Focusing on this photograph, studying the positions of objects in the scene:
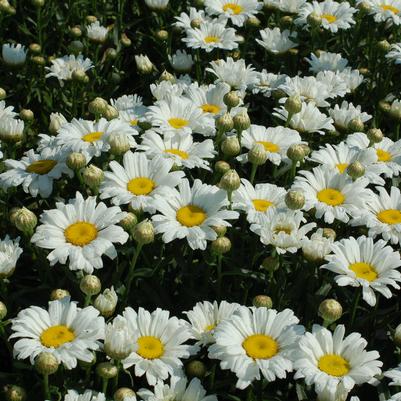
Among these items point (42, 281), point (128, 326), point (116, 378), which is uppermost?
point (128, 326)

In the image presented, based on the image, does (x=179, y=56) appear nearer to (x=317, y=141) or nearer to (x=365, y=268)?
(x=317, y=141)

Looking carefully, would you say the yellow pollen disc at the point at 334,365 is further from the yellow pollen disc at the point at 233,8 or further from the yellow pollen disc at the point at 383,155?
the yellow pollen disc at the point at 233,8

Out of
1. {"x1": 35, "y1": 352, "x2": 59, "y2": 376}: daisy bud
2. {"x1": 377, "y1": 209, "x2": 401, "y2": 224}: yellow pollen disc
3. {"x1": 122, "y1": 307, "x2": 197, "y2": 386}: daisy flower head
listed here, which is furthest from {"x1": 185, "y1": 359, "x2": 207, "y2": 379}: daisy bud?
{"x1": 377, "y1": 209, "x2": 401, "y2": 224}: yellow pollen disc

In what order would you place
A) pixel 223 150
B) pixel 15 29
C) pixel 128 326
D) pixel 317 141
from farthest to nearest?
pixel 15 29 < pixel 317 141 < pixel 223 150 < pixel 128 326

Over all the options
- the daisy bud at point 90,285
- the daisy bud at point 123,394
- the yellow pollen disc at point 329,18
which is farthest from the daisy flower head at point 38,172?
the yellow pollen disc at point 329,18

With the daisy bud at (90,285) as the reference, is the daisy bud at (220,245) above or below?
above

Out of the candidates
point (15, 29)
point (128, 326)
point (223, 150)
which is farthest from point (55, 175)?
point (15, 29)
